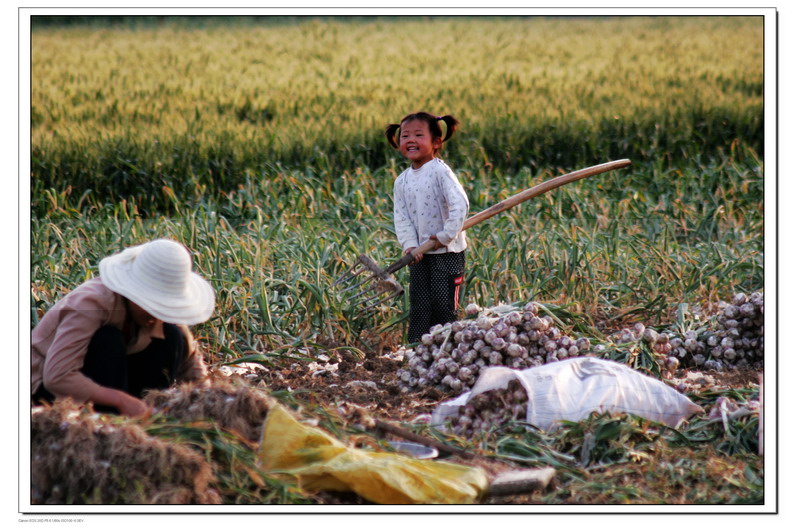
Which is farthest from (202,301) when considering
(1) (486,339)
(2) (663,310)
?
(2) (663,310)

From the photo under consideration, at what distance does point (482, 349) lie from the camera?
146 inches

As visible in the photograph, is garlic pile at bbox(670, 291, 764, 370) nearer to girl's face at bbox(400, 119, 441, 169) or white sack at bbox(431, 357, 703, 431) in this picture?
white sack at bbox(431, 357, 703, 431)

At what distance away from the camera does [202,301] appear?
3.05 meters

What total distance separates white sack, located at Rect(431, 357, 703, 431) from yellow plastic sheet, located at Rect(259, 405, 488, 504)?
529 mm

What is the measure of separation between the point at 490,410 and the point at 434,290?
3.75 feet

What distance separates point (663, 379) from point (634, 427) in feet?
2.57

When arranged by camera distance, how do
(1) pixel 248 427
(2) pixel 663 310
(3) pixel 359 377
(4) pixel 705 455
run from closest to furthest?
1. (1) pixel 248 427
2. (4) pixel 705 455
3. (3) pixel 359 377
4. (2) pixel 663 310

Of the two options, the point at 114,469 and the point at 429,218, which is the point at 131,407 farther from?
the point at 429,218

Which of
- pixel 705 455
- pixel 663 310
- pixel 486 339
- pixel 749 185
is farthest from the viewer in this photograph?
pixel 749 185

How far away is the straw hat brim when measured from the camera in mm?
2939

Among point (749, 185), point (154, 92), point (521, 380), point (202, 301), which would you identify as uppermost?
point (154, 92)

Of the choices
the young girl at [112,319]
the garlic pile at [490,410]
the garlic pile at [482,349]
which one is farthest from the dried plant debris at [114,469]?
the garlic pile at [482,349]

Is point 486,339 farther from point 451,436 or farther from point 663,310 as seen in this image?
point 663,310

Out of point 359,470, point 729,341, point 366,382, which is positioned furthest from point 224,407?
point 729,341
